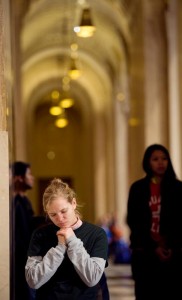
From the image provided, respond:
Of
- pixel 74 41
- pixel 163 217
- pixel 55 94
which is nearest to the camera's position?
pixel 163 217

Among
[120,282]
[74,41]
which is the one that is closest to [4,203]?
[120,282]

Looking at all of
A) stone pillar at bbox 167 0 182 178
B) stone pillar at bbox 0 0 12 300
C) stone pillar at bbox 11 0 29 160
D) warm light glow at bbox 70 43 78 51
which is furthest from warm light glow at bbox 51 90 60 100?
stone pillar at bbox 0 0 12 300

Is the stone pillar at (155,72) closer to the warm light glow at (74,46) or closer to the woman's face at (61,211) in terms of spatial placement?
the woman's face at (61,211)

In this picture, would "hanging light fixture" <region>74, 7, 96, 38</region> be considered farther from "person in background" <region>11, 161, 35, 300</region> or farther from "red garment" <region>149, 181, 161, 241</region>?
"red garment" <region>149, 181, 161, 241</region>

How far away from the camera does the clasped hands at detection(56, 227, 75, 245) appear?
16.6 feet

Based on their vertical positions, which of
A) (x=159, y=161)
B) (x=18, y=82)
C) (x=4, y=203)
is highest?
(x=18, y=82)

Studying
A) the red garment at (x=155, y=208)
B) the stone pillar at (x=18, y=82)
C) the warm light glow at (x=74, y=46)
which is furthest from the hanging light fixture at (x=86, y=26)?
the warm light glow at (x=74, y=46)

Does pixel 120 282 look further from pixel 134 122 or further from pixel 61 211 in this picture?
pixel 61 211

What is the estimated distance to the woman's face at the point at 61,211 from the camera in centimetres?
511

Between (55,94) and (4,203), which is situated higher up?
(55,94)

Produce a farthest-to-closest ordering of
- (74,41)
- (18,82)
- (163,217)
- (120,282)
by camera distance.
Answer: (74,41)
(18,82)
(120,282)
(163,217)

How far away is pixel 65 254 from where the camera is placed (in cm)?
511

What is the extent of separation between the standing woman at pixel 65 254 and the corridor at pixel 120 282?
23.0 ft

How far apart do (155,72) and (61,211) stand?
1286 cm
